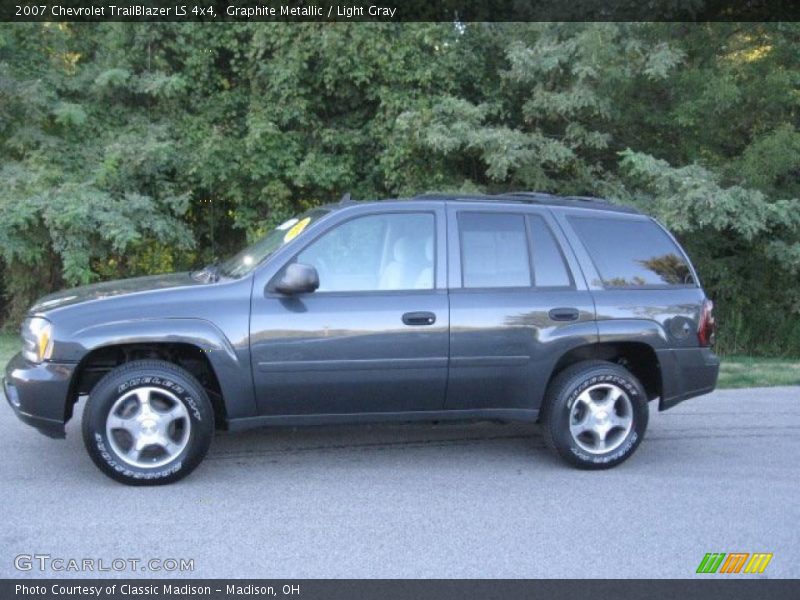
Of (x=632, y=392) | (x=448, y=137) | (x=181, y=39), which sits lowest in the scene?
(x=632, y=392)

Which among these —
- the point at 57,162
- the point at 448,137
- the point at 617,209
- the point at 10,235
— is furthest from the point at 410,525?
the point at 57,162

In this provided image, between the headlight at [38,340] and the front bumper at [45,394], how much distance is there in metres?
0.06

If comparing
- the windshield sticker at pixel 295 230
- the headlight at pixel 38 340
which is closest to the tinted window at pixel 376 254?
the windshield sticker at pixel 295 230

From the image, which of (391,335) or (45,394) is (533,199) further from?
(45,394)

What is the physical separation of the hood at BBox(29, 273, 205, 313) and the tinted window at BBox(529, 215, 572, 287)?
88.8 inches

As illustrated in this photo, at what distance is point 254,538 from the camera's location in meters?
4.84

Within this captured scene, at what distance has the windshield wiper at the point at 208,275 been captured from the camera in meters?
6.16

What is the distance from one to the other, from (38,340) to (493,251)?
2.99 m

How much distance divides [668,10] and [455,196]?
6.94 meters

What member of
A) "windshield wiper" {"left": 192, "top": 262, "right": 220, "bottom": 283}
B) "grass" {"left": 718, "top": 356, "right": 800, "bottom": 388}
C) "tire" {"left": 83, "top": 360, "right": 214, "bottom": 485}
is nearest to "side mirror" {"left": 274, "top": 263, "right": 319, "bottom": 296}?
"windshield wiper" {"left": 192, "top": 262, "right": 220, "bottom": 283}

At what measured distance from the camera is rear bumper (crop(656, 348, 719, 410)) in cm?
630

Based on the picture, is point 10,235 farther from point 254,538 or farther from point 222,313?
point 254,538

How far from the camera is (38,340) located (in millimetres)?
5680

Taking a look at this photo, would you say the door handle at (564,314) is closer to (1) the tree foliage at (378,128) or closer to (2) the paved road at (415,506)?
(2) the paved road at (415,506)
